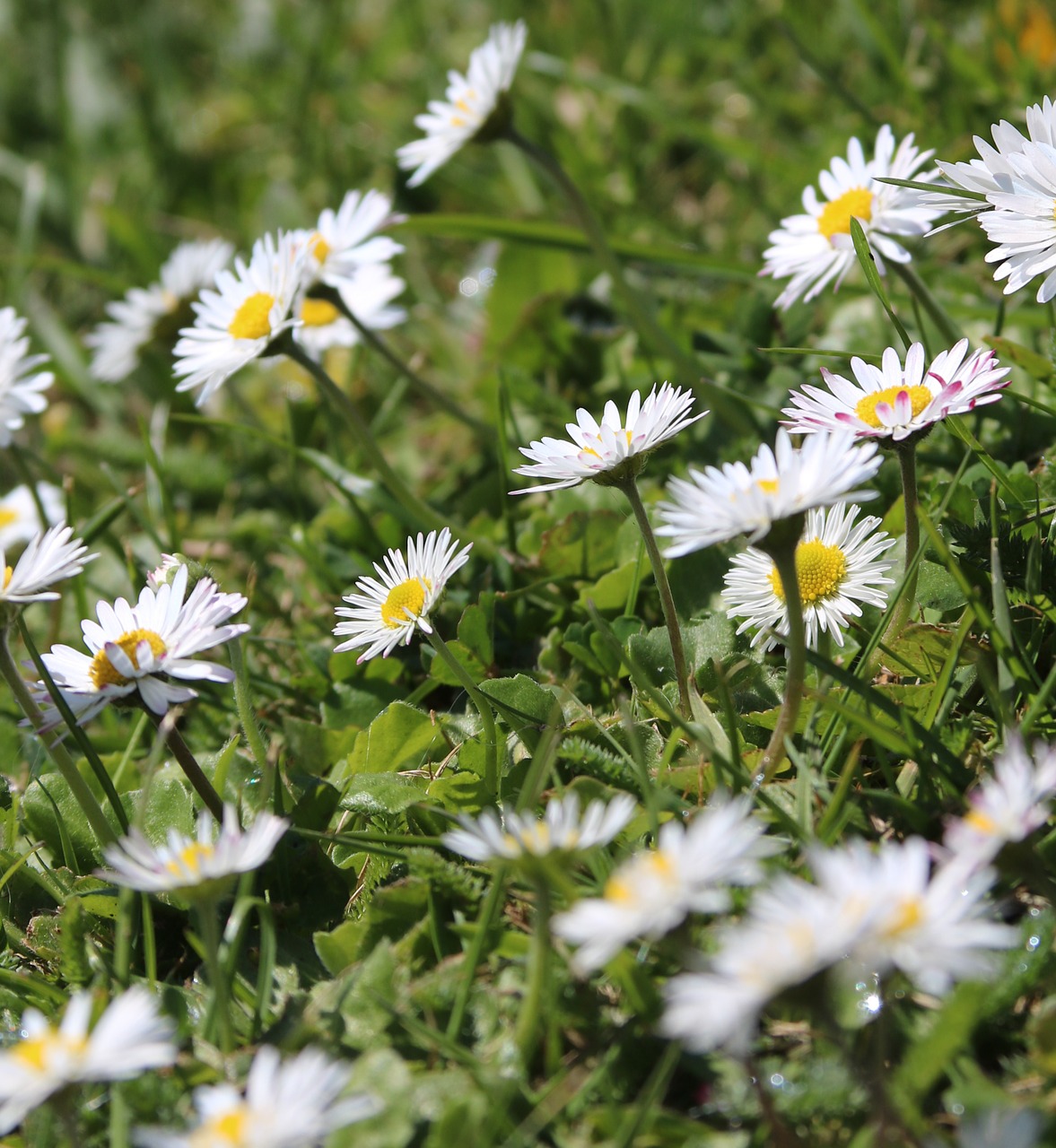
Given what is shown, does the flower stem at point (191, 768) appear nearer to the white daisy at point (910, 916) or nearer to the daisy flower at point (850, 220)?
the white daisy at point (910, 916)

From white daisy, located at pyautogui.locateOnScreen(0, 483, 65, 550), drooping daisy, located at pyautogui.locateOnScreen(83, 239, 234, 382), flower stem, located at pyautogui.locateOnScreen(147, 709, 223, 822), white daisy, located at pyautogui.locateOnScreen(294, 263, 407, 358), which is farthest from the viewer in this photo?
drooping daisy, located at pyautogui.locateOnScreen(83, 239, 234, 382)

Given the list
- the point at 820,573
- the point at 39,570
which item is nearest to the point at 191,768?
the point at 39,570

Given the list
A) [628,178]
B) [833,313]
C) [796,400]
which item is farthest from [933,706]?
[628,178]

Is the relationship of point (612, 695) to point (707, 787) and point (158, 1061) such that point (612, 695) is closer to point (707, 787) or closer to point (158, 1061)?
point (707, 787)

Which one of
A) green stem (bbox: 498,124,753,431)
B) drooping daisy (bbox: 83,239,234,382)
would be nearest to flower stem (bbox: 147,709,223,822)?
green stem (bbox: 498,124,753,431)

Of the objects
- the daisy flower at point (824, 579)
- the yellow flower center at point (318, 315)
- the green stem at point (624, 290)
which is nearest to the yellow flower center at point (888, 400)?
the daisy flower at point (824, 579)

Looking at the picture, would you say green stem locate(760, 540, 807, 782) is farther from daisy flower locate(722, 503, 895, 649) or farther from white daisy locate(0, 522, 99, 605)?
white daisy locate(0, 522, 99, 605)

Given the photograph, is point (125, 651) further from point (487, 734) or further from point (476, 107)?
point (476, 107)
